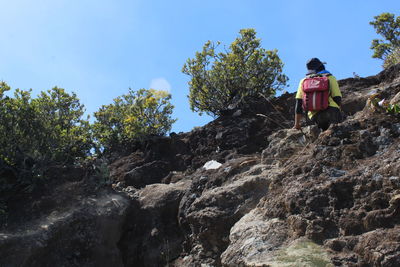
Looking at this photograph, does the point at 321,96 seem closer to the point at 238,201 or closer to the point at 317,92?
the point at 317,92

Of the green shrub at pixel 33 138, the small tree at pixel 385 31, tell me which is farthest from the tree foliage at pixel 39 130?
the small tree at pixel 385 31

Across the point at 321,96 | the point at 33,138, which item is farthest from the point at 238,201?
the point at 33,138

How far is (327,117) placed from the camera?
6746mm

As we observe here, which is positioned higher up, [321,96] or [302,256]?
[321,96]

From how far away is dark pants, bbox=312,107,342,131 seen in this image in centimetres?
671

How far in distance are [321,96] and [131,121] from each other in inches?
266

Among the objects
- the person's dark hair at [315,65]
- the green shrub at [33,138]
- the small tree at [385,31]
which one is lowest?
the person's dark hair at [315,65]

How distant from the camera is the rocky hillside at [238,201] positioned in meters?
4.53

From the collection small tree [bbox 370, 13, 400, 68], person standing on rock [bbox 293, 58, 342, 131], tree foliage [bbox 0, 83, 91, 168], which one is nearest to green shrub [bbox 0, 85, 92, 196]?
tree foliage [bbox 0, 83, 91, 168]

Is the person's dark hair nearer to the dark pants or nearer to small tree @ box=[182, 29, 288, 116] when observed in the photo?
the dark pants

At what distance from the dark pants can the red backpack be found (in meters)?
0.13

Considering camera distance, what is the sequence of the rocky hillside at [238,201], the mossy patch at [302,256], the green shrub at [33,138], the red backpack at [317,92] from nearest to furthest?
the mossy patch at [302,256] → the rocky hillside at [238,201] → the red backpack at [317,92] → the green shrub at [33,138]

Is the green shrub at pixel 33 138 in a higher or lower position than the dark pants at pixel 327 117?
higher

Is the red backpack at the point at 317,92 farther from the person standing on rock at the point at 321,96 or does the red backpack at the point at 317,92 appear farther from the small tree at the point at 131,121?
the small tree at the point at 131,121
